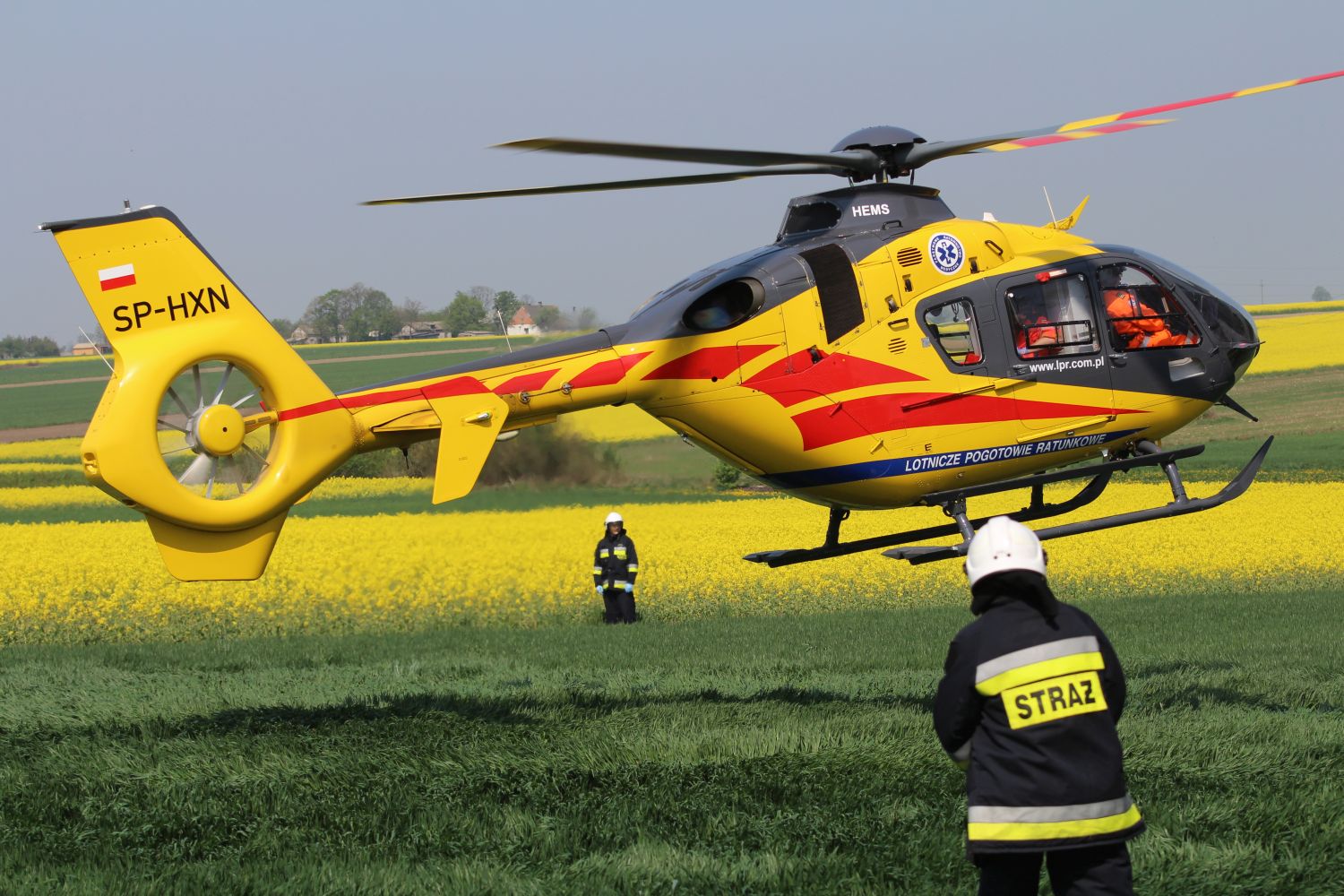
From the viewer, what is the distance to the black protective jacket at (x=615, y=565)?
68.9 ft

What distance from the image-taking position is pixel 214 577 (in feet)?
30.7

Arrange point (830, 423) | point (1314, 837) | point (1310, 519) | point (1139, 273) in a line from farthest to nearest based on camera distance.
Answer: point (1310, 519), point (1139, 273), point (830, 423), point (1314, 837)

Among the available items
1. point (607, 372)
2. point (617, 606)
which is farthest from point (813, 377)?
point (617, 606)

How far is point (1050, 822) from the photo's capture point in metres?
4.82

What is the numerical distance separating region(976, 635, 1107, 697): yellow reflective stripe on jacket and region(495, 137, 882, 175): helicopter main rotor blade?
4501 mm

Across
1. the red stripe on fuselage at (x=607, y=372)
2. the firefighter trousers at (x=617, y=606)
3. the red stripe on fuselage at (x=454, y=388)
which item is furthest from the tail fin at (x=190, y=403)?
the firefighter trousers at (x=617, y=606)

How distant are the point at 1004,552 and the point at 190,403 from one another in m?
6.25

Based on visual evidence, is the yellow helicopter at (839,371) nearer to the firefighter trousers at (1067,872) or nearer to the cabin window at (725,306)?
the cabin window at (725,306)

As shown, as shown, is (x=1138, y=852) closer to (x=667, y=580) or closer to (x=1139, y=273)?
(x=1139, y=273)

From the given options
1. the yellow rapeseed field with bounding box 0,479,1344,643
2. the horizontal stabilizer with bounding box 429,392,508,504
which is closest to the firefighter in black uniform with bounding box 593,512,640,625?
the yellow rapeseed field with bounding box 0,479,1344,643

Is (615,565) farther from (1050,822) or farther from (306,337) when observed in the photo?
(306,337)

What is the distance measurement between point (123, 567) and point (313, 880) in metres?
17.5

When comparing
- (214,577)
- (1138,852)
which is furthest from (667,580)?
(1138,852)

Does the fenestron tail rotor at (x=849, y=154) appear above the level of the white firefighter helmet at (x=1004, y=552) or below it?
above
